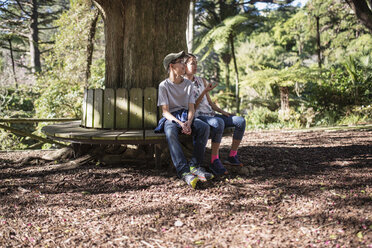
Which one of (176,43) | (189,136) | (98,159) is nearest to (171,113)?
(189,136)

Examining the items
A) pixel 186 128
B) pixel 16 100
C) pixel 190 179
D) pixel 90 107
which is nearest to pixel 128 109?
pixel 90 107

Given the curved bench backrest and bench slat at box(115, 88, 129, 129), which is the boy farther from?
bench slat at box(115, 88, 129, 129)

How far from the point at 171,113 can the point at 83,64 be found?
7855mm

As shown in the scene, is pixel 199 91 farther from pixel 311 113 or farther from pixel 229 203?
pixel 311 113

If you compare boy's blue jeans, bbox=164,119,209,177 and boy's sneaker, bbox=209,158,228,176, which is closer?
boy's blue jeans, bbox=164,119,209,177

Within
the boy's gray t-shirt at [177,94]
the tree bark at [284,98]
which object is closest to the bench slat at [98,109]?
the boy's gray t-shirt at [177,94]

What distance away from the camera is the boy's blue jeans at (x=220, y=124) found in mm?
3525

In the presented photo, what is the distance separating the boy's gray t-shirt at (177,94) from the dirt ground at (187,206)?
2.77 ft

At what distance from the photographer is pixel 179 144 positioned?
337cm

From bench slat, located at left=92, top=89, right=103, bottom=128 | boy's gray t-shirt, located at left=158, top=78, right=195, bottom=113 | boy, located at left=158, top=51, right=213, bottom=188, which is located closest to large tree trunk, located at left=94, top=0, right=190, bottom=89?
bench slat, located at left=92, top=89, right=103, bottom=128

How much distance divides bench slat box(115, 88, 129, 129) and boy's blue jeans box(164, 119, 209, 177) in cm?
78

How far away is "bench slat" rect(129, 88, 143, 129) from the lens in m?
4.02

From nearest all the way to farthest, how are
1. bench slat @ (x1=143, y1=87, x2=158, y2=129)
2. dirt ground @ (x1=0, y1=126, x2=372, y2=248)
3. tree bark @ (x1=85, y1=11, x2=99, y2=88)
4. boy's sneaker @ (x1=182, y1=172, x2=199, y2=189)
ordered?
dirt ground @ (x1=0, y1=126, x2=372, y2=248), boy's sneaker @ (x1=182, y1=172, x2=199, y2=189), bench slat @ (x1=143, y1=87, x2=158, y2=129), tree bark @ (x1=85, y1=11, x2=99, y2=88)

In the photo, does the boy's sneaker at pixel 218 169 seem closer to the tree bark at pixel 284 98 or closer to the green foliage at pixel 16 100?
the green foliage at pixel 16 100
